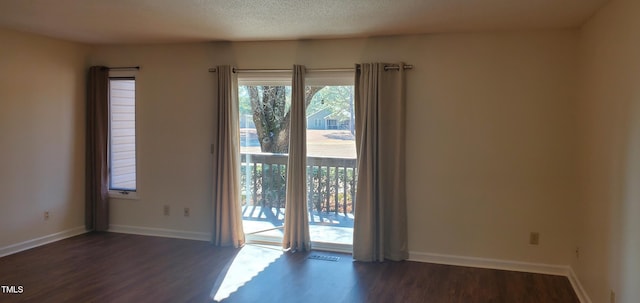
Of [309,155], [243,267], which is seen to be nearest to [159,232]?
[243,267]

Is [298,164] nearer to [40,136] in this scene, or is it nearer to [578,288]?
[578,288]

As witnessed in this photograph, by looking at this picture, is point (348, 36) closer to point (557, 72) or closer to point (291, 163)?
point (291, 163)

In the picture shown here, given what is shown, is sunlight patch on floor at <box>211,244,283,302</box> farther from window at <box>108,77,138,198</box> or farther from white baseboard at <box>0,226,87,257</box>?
white baseboard at <box>0,226,87,257</box>

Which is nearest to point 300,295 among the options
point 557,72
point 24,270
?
point 24,270

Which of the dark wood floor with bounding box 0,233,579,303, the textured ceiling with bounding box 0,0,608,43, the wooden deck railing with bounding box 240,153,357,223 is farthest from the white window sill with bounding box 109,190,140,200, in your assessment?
the textured ceiling with bounding box 0,0,608,43

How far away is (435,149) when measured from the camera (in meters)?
3.94

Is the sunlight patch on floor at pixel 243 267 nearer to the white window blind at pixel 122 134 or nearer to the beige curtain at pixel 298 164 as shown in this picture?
the beige curtain at pixel 298 164

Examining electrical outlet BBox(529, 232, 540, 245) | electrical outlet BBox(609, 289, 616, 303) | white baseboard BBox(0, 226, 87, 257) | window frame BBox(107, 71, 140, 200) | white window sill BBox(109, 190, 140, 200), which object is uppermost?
window frame BBox(107, 71, 140, 200)

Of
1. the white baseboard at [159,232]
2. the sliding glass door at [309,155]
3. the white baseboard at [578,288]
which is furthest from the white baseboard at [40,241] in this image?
the white baseboard at [578,288]

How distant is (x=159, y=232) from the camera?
480cm

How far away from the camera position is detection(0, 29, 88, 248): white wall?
4.06m

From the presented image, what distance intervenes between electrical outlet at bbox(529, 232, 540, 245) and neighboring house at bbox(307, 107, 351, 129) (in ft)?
6.45

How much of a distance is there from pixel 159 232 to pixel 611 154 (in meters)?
4.36

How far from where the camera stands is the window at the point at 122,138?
190 inches
